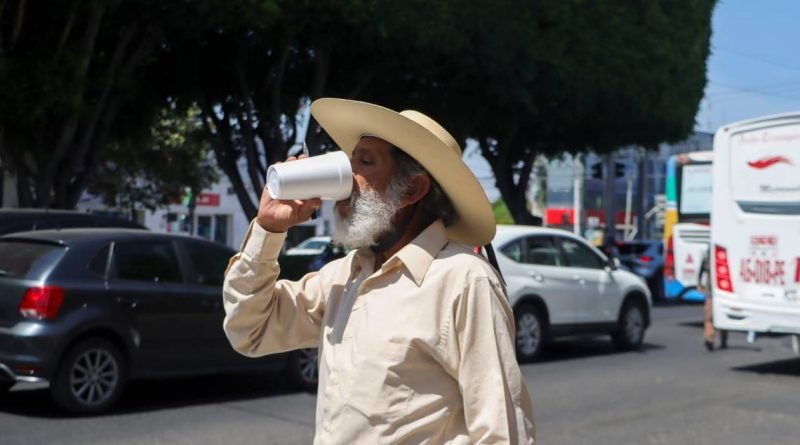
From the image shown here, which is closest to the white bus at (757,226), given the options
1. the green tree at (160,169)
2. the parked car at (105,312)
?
the parked car at (105,312)

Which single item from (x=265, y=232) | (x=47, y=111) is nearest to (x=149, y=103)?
(x=47, y=111)

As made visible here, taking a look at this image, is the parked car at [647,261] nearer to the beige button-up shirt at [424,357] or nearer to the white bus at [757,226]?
the white bus at [757,226]

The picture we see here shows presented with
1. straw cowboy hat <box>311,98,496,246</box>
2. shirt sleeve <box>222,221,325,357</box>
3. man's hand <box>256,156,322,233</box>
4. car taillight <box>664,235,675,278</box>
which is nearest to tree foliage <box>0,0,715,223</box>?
car taillight <box>664,235,675,278</box>

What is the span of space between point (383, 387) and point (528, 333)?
33.7ft

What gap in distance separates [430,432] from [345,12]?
15.4 metres

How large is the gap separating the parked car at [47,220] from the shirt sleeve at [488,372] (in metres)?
10.1

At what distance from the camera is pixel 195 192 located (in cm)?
3394

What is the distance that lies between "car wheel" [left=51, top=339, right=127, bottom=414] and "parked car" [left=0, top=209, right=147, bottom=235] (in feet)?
12.1

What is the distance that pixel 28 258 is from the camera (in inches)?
335

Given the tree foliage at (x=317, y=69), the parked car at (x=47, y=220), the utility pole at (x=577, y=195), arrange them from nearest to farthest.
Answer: the parked car at (x=47, y=220) < the tree foliage at (x=317, y=69) < the utility pole at (x=577, y=195)

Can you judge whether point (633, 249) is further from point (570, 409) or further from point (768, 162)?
point (570, 409)

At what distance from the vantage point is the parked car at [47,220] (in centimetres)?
1179

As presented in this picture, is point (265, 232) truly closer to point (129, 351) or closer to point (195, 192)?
point (129, 351)

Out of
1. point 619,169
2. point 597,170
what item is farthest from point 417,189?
point 619,169
